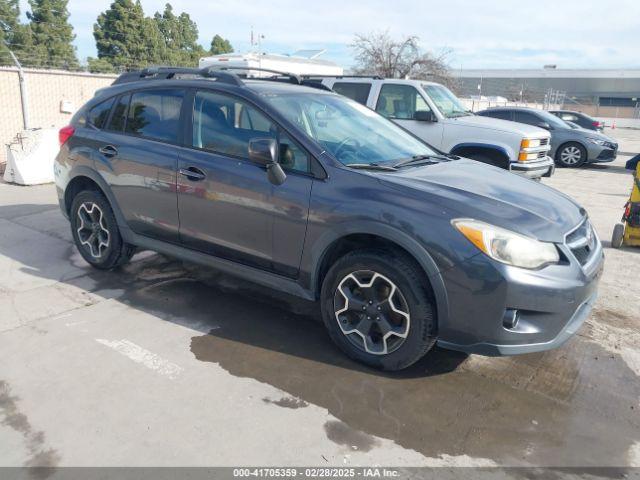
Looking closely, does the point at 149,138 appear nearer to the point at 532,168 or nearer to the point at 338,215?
the point at 338,215

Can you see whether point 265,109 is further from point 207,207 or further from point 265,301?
point 265,301

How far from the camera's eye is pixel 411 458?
2631mm

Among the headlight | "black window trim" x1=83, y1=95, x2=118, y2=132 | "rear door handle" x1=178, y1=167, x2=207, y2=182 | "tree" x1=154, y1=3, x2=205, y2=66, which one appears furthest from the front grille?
"tree" x1=154, y1=3, x2=205, y2=66

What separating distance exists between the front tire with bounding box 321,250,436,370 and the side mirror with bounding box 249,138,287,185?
2.33ft

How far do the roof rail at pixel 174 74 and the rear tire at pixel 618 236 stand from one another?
16.1ft

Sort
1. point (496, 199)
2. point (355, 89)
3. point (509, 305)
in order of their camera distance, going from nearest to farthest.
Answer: point (509, 305)
point (496, 199)
point (355, 89)

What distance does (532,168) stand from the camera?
8.53 meters

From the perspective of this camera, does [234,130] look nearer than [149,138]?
Yes

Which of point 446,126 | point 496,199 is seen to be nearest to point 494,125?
point 446,126

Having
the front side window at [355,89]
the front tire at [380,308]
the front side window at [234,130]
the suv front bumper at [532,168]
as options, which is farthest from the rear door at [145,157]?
the suv front bumper at [532,168]

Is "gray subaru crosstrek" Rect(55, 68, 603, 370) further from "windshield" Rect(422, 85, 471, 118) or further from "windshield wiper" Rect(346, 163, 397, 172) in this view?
"windshield" Rect(422, 85, 471, 118)

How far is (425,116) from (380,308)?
19.3ft

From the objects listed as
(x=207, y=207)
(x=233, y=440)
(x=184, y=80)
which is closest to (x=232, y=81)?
(x=184, y=80)

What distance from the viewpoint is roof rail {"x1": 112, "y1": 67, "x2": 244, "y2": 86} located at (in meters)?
4.12
